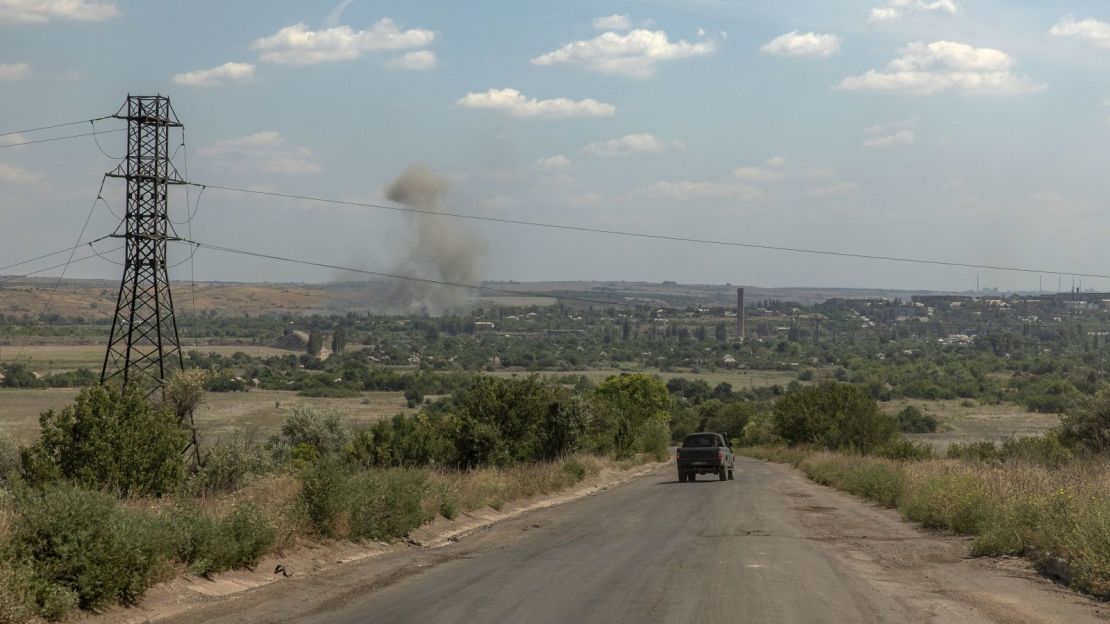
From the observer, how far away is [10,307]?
168000 mm

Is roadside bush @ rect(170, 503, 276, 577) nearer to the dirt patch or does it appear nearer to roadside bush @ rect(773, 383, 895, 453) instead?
the dirt patch

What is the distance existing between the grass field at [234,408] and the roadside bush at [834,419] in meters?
25.8

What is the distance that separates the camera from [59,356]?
122625mm

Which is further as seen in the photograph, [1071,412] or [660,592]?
[1071,412]

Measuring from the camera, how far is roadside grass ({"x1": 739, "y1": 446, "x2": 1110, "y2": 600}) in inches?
532

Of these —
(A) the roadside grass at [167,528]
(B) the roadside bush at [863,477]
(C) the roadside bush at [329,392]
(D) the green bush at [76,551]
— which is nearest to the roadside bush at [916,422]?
(B) the roadside bush at [863,477]

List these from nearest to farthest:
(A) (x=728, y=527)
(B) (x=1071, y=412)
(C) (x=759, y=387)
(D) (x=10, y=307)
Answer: (A) (x=728, y=527), (B) (x=1071, y=412), (C) (x=759, y=387), (D) (x=10, y=307)

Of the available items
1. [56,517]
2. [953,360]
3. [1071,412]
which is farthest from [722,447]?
[953,360]

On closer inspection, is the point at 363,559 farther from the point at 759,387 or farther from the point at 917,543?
the point at 759,387

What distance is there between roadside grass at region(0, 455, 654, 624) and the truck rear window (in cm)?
2057

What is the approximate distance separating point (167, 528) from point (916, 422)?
9444cm

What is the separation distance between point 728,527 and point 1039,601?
894 cm

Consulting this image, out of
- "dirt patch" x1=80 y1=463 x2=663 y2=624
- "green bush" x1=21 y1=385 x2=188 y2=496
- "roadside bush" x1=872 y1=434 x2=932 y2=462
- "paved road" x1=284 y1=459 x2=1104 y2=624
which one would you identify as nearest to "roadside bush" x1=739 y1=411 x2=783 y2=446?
"roadside bush" x1=872 y1=434 x2=932 y2=462

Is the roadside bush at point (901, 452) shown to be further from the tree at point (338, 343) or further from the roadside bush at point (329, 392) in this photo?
the tree at point (338, 343)
